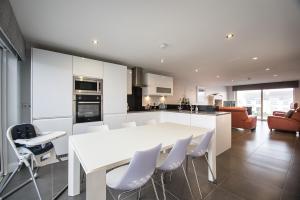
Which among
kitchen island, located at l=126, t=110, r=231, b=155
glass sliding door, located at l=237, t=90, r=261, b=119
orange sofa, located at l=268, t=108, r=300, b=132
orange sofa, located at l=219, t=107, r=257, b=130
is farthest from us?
glass sliding door, located at l=237, t=90, r=261, b=119

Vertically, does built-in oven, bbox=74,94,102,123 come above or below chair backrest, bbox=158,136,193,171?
above

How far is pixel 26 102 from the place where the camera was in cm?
291

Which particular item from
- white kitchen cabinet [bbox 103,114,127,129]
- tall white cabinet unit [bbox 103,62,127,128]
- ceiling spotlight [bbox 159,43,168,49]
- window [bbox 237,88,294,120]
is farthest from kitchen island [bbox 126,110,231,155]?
window [bbox 237,88,294,120]

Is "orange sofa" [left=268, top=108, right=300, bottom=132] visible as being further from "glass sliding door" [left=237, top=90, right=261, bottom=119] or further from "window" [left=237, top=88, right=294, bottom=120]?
"glass sliding door" [left=237, top=90, right=261, bottom=119]

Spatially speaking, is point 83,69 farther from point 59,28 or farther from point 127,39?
point 127,39

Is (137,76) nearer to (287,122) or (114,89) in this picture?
(114,89)

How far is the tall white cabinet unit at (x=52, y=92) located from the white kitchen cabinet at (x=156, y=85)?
239 centimetres

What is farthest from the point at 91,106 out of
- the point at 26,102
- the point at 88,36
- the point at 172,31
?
the point at 172,31

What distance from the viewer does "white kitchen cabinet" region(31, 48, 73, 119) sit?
2559 mm

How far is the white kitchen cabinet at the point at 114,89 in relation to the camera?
3455 millimetres

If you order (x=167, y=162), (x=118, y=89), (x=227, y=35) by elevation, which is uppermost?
(x=227, y=35)

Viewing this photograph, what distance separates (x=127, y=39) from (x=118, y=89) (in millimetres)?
1487

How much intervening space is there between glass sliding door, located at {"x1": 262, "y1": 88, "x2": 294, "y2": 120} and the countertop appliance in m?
9.84

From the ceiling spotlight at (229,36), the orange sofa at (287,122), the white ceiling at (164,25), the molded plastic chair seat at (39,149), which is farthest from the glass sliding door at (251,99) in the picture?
the molded plastic chair seat at (39,149)
